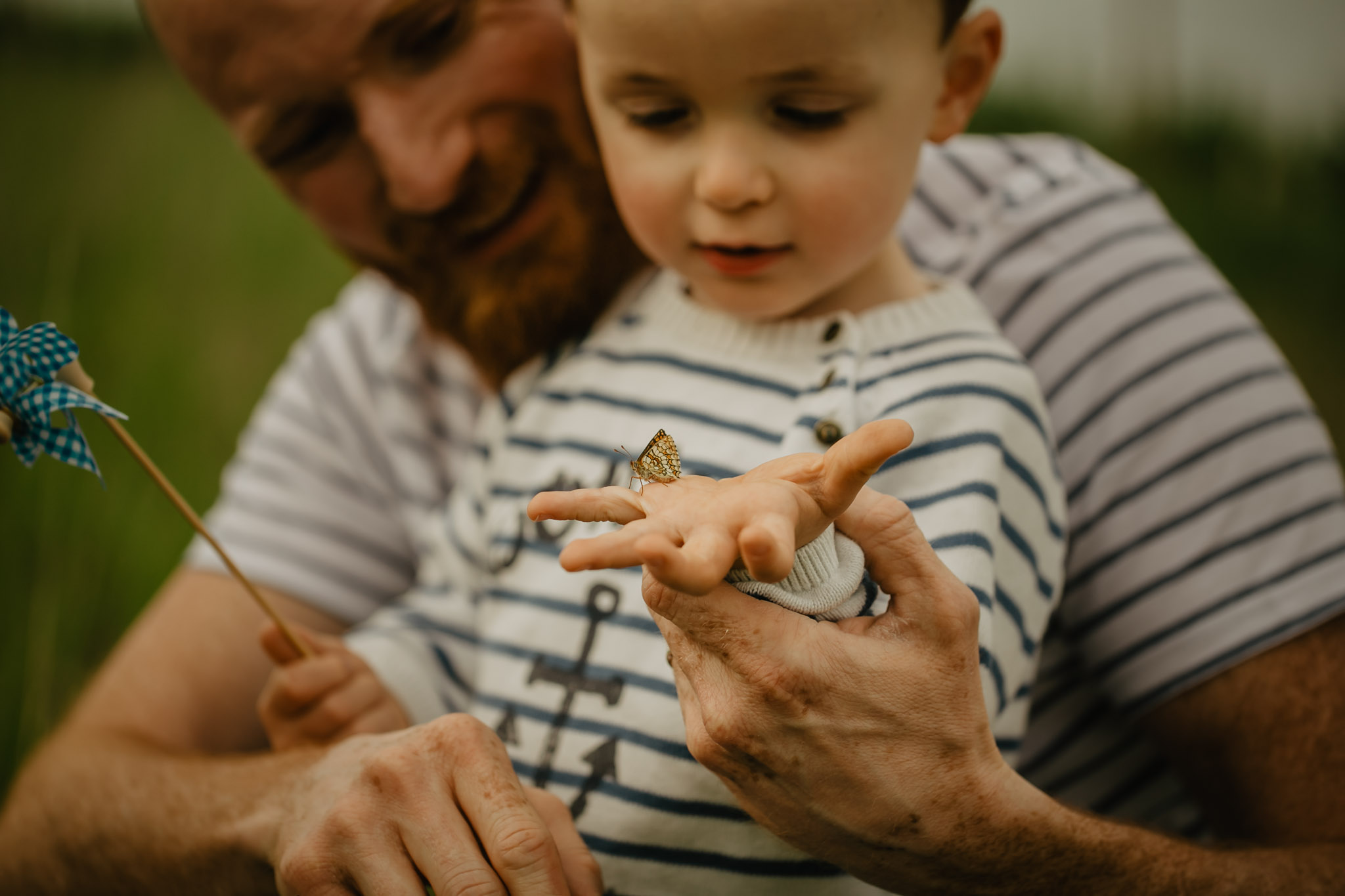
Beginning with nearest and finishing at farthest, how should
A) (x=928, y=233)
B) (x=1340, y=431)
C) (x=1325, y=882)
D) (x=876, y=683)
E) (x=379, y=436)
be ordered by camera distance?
(x=876, y=683) < (x=1325, y=882) < (x=928, y=233) < (x=379, y=436) < (x=1340, y=431)

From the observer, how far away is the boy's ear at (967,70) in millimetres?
1181

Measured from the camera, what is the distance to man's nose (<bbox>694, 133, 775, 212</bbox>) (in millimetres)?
1043

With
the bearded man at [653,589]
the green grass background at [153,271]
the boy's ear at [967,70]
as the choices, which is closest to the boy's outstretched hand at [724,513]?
the bearded man at [653,589]

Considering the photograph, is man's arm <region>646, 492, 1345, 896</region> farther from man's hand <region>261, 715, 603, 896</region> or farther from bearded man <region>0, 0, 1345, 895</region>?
man's hand <region>261, 715, 603, 896</region>

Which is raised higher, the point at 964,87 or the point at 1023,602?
the point at 964,87

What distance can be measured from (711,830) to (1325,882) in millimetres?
707

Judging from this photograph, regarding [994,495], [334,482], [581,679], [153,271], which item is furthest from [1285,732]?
[153,271]

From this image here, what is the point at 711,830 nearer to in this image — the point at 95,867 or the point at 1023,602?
the point at 1023,602

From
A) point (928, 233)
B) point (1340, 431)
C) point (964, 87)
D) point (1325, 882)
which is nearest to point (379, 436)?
point (928, 233)

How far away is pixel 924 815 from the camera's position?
94 cm

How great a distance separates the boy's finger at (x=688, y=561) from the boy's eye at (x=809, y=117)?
22.0 inches

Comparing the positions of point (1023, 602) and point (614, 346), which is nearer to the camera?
point (1023, 602)

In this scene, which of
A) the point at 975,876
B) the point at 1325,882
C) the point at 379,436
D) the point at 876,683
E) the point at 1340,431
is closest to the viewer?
the point at 876,683

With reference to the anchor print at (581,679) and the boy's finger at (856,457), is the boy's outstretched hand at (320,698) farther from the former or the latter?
the boy's finger at (856,457)
